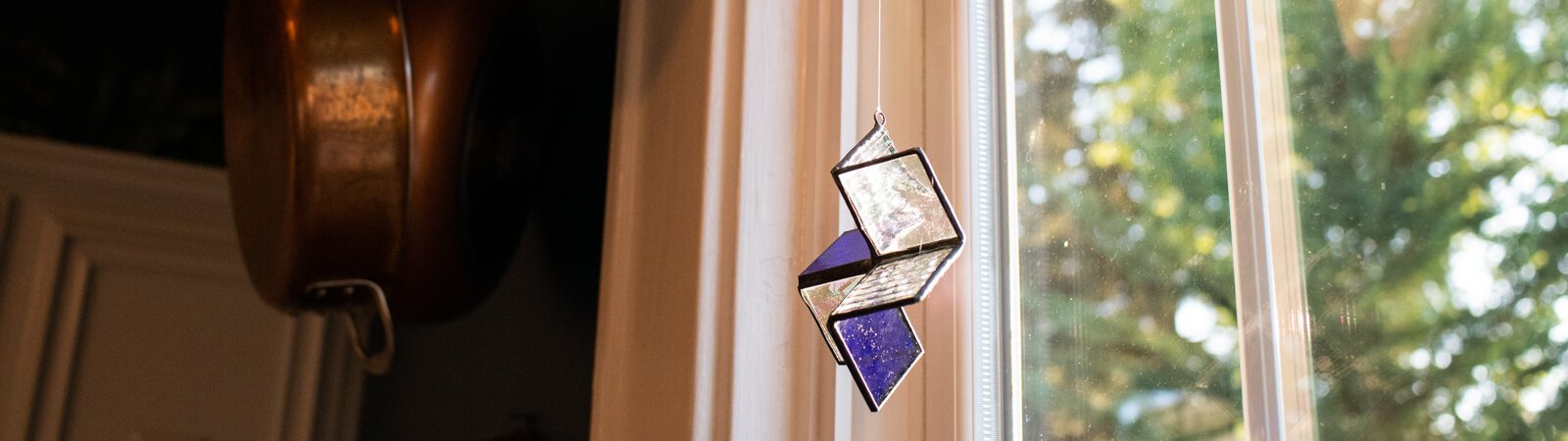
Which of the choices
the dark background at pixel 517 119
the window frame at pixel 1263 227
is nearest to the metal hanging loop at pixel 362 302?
the dark background at pixel 517 119

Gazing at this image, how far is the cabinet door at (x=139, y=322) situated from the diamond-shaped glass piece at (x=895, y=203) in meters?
1.51

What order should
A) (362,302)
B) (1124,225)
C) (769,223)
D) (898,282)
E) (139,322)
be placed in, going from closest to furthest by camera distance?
(898,282) → (1124,225) → (769,223) → (362,302) → (139,322)

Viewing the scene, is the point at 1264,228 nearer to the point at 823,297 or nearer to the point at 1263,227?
the point at 1263,227

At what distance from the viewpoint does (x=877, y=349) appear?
67 cm

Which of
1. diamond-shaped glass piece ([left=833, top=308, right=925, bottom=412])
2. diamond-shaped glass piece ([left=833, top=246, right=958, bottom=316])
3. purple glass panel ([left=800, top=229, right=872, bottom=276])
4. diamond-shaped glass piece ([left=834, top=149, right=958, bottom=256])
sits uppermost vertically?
diamond-shaped glass piece ([left=834, top=149, right=958, bottom=256])

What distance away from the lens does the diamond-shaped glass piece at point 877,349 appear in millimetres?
646

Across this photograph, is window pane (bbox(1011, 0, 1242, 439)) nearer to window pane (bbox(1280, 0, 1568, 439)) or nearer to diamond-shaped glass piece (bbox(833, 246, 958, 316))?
window pane (bbox(1280, 0, 1568, 439))

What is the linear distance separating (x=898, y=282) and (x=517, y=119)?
767mm

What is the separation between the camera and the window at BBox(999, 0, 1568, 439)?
23.0 inches

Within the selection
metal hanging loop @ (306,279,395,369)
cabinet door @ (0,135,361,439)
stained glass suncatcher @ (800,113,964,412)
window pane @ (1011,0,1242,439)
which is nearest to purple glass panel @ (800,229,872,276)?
stained glass suncatcher @ (800,113,964,412)

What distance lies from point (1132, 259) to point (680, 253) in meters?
0.37

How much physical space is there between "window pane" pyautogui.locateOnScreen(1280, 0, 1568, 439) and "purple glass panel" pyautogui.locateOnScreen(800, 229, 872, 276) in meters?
0.25

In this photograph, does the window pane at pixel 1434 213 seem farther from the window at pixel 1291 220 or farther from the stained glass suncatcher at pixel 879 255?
the stained glass suncatcher at pixel 879 255

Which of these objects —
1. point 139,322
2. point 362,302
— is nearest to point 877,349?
point 362,302
